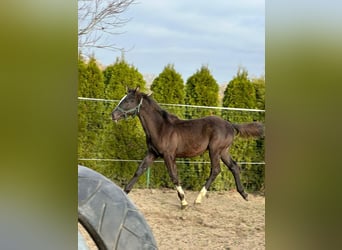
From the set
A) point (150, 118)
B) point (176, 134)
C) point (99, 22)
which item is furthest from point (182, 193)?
point (99, 22)

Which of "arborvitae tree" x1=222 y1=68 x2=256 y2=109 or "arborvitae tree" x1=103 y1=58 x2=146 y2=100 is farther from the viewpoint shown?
"arborvitae tree" x1=222 y1=68 x2=256 y2=109

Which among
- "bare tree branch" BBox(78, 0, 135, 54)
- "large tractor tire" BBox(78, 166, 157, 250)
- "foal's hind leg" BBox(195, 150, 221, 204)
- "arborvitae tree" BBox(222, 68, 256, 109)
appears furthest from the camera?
"arborvitae tree" BBox(222, 68, 256, 109)

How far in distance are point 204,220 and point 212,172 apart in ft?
1.16

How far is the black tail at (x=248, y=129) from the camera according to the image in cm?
340

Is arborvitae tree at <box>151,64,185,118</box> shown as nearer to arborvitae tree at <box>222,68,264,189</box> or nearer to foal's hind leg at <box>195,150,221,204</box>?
arborvitae tree at <box>222,68,264,189</box>

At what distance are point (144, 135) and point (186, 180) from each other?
501mm

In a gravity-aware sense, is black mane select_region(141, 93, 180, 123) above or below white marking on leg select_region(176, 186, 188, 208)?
above

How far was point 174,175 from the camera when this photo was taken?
3.30 metres

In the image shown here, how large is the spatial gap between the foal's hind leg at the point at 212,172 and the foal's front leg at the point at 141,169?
431mm

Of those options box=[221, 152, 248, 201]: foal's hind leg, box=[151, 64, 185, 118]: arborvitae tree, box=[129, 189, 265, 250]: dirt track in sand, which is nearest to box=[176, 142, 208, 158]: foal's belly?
box=[221, 152, 248, 201]: foal's hind leg

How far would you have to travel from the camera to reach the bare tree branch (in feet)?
10.3

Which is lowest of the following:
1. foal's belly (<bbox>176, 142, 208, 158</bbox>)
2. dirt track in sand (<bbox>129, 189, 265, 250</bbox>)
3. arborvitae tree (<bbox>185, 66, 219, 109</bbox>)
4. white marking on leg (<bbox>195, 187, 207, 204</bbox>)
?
dirt track in sand (<bbox>129, 189, 265, 250</bbox>)
